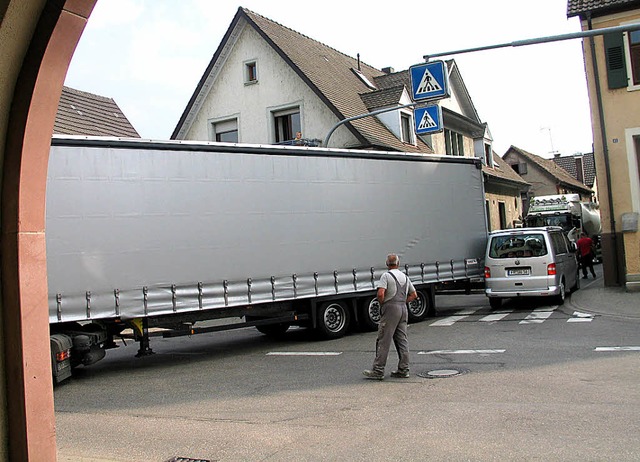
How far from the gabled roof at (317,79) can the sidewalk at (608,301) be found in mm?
10995

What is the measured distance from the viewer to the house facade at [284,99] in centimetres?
2719

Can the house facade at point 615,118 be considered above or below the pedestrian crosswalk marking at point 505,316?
above

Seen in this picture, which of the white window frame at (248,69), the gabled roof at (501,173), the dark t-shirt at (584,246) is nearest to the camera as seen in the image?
the dark t-shirt at (584,246)

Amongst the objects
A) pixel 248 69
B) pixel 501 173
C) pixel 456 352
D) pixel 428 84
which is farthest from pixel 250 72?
pixel 456 352

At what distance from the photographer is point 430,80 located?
52.2ft

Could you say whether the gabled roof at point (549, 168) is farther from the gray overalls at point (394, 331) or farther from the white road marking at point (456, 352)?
the gray overalls at point (394, 331)

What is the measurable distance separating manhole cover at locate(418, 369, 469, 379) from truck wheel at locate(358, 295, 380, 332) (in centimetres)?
464

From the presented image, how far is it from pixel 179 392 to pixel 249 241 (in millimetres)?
3662

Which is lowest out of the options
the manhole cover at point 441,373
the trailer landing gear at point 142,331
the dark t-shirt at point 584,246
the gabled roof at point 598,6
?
the manhole cover at point 441,373

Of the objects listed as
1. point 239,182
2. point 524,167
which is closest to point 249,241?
point 239,182

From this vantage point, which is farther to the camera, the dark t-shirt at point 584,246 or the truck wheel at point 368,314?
the dark t-shirt at point 584,246

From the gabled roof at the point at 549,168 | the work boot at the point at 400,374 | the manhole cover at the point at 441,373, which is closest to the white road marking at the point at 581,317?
the manhole cover at the point at 441,373

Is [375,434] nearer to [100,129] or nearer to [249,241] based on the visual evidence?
[249,241]

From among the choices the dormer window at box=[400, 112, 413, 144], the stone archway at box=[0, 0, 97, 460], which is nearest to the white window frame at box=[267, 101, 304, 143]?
the dormer window at box=[400, 112, 413, 144]
